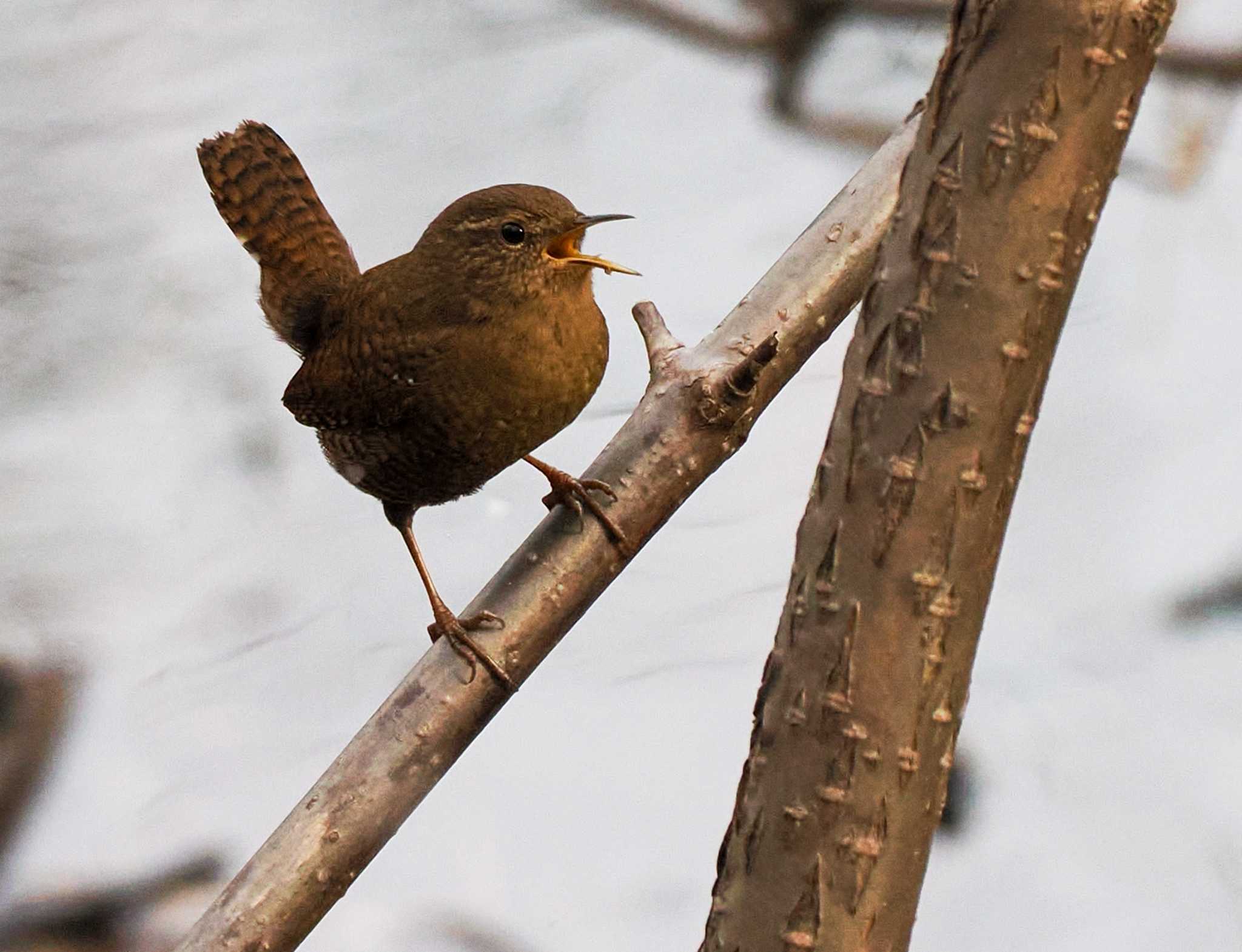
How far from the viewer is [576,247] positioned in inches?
75.7

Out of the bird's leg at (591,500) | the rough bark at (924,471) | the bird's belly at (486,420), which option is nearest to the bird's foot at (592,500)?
the bird's leg at (591,500)

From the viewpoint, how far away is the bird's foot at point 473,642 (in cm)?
159

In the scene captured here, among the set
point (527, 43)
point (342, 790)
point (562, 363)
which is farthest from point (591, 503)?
point (527, 43)

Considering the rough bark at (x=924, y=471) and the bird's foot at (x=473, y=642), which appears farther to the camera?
the bird's foot at (x=473, y=642)

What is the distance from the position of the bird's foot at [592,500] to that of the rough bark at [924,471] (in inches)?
21.3

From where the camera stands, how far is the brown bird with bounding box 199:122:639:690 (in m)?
1.81

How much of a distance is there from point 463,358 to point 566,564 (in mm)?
322

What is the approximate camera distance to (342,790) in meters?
1.49

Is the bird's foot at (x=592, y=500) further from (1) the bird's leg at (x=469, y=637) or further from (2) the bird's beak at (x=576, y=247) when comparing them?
(2) the bird's beak at (x=576, y=247)

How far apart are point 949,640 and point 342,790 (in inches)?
26.8

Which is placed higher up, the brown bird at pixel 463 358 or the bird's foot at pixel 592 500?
the brown bird at pixel 463 358

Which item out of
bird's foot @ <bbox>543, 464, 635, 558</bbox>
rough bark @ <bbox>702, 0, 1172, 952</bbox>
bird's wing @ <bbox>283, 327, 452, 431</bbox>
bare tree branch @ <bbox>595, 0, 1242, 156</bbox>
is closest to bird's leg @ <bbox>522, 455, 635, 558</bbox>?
bird's foot @ <bbox>543, 464, 635, 558</bbox>

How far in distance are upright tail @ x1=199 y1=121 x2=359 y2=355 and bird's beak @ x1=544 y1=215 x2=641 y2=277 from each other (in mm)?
412

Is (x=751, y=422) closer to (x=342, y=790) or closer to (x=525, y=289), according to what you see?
(x=525, y=289)
